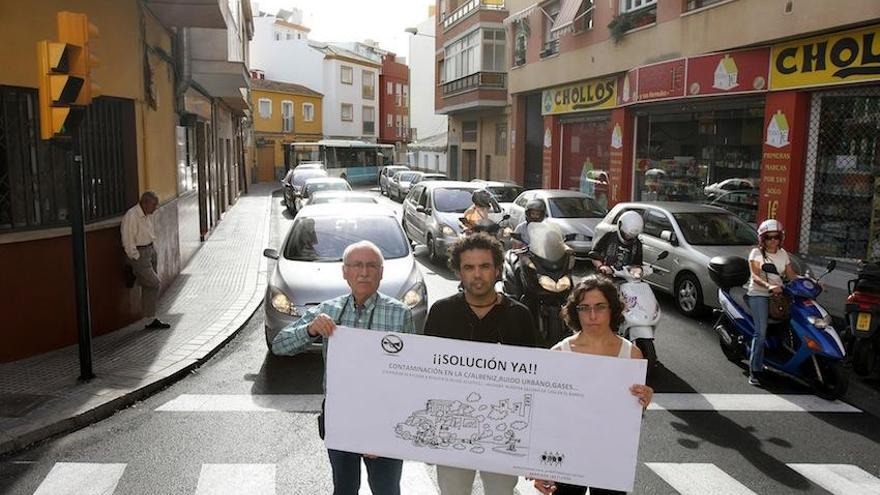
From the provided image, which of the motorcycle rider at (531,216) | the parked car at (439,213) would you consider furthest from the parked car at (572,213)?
the motorcycle rider at (531,216)

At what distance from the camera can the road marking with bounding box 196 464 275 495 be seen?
4703 mm

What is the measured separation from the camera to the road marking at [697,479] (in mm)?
4742

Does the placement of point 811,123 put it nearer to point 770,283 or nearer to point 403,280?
point 770,283

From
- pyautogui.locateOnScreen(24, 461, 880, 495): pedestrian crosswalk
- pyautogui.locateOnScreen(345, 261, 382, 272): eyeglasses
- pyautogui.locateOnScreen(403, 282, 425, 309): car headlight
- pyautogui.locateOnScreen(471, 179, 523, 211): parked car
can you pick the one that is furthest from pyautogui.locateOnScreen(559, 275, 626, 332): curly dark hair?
pyautogui.locateOnScreen(471, 179, 523, 211): parked car

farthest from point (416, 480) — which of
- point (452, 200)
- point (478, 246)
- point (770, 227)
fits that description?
point (452, 200)

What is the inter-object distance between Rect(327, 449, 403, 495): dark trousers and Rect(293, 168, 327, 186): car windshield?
24678 millimetres

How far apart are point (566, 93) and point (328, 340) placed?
70.3 ft

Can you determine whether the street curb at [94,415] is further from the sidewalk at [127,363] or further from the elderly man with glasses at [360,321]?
the elderly man with glasses at [360,321]

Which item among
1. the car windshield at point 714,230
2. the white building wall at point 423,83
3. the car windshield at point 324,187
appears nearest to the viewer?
the car windshield at point 714,230

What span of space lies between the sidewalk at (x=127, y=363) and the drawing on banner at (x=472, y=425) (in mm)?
3826

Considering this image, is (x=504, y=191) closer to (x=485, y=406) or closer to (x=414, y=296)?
(x=414, y=296)

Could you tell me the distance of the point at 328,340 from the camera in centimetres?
326

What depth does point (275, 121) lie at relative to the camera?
190 ft

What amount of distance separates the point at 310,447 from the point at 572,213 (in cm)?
1061
